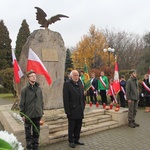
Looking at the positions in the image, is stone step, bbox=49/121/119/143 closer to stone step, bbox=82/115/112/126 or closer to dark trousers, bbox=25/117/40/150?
stone step, bbox=82/115/112/126

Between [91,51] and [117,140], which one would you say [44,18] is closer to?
[117,140]

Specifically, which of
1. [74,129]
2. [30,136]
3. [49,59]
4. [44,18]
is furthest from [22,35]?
[30,136]

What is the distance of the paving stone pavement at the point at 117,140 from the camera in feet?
19.2

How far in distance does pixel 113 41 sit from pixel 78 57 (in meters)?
10.1

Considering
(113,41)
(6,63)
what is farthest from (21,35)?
(113,41)

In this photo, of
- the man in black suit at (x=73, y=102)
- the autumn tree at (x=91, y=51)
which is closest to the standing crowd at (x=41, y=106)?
the man in black suit at (x=73, y=102)

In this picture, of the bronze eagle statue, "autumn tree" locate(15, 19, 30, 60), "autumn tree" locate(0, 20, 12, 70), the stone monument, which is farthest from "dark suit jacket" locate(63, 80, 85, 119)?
"autumn tree" locate(15, 19, 30, 60)

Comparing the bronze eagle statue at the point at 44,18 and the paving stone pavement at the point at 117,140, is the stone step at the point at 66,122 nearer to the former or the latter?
the paving stone pavement at the point at 117,140

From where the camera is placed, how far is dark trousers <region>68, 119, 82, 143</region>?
582 cm

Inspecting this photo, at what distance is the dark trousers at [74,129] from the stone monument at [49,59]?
2646 millimetres

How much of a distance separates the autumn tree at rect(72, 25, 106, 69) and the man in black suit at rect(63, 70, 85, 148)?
88.6ft

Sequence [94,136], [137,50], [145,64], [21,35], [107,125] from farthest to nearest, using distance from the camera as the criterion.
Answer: [137,50]
[21,35]
[145,64]
[107,125]
[94,136]

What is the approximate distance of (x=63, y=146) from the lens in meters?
5.96

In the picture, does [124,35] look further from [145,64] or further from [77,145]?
[77,145]
